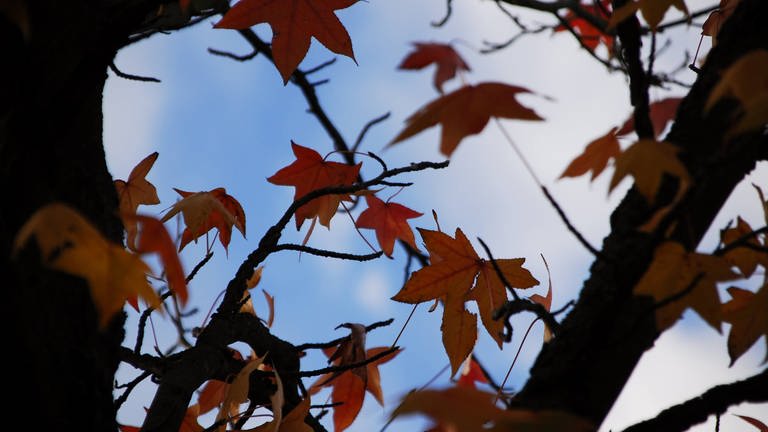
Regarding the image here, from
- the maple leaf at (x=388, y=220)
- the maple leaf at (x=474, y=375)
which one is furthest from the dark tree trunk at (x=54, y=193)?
the maple leaf at (x=474, y=375)

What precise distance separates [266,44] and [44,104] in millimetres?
1718

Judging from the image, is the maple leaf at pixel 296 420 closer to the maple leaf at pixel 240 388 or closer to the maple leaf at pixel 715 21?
the maple leaf at pixel 240 388

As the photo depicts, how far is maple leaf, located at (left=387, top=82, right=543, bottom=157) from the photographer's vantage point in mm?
856

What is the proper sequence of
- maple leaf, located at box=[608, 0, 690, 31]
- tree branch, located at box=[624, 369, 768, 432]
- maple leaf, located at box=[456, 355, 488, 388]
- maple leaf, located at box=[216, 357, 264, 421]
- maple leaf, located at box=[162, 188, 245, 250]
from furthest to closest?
maple leaf, located at box=[456, 355, 488, 388]
maple leaf, located at box=[162, 188, 245, 250]
maple leaf, located at box=[216, 357, 264, 421]
maple leaf, located at box=[608, 0, 690, 31]
tree branch, located at box=[624, 369, 768, 432]

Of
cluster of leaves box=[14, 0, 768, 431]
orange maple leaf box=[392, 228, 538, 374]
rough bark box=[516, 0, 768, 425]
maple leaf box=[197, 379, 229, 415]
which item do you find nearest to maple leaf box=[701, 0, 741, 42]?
cluster of leaves box=[14, 0, 768, 431]

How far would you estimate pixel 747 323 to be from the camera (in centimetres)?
99

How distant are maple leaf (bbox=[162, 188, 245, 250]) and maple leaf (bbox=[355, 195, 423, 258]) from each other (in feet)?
1.07

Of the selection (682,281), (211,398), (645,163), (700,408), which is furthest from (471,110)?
(211,398)

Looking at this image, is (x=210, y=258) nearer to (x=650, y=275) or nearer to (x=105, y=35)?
(x=105, y=35)

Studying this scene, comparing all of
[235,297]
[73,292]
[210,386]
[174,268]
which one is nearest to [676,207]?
[174,268]

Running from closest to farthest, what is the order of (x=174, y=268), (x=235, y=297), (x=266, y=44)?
1. (x=174, y=268)
2. (x=235, y=297)
3. (x=266, y=44)

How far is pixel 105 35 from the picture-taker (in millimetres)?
970

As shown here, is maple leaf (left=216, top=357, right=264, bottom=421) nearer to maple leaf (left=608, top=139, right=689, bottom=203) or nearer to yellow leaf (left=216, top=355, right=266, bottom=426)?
yellow leaf (left=216, top=355, right=266, bottom=426)

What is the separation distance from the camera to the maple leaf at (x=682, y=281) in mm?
832
